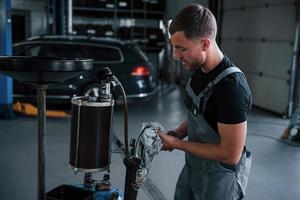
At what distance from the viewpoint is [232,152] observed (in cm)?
167

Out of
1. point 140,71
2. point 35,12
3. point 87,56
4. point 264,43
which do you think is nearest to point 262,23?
point 264,43

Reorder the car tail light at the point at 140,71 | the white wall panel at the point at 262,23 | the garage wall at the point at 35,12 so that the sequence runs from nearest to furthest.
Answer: the car tail light at the point at 140,71
the white wall panel at the point at 262,23
the garage wall at the point at 35,12

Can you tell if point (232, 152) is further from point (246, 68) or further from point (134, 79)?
point (246, 68)

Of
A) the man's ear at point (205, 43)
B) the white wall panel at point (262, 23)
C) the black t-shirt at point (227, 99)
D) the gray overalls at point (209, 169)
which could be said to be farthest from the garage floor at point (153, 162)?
the man's ear at point (205, 43)

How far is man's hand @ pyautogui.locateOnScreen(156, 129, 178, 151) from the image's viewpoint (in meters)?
1.86

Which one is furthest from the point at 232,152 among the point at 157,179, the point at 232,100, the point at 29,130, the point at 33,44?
the point at 33,44

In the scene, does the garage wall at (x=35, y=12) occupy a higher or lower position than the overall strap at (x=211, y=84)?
higher

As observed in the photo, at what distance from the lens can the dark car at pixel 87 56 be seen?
284 inches

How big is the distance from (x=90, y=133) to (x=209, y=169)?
919mm

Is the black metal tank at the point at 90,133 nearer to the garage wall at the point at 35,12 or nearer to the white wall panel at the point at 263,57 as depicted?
the white wall panel at the point at 263,57

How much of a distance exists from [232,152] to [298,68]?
260 inches

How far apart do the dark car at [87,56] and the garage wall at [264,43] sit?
9.73 ft

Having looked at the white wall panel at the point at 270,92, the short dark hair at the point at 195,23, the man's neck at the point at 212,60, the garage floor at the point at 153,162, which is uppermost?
the short dark hair at the point at 195,23

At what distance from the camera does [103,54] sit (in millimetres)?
7316
